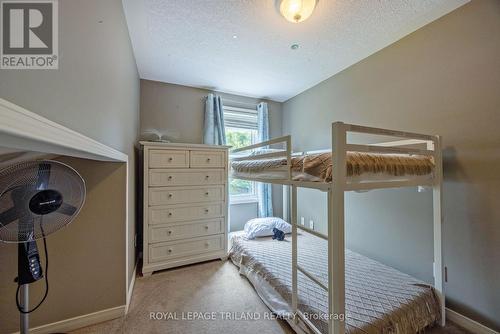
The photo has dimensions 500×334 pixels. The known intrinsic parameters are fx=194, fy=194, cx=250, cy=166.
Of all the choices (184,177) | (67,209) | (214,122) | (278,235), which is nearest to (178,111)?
(214,122)

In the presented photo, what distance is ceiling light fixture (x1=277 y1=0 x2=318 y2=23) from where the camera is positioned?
4.58 feet

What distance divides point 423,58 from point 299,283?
2.21 m

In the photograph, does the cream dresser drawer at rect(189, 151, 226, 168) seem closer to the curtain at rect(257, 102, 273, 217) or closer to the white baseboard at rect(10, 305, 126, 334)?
the curtain at rect(257, 102, 273, 217)

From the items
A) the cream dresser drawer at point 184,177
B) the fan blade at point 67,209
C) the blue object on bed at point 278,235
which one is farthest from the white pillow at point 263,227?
the fan blade at point 67,209

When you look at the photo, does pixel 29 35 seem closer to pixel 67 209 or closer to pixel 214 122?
pixel 67 209

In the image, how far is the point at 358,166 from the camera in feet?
3.64

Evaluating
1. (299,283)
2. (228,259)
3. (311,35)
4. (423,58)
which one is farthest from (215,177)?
(423,58)

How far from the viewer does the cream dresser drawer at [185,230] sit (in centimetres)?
212

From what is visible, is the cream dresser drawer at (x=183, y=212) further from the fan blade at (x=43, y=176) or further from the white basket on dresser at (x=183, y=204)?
the fan blade at (x=43, y=176)

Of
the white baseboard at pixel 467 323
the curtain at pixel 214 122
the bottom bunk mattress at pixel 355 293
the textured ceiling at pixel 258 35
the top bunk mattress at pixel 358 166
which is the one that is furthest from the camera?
the curtain at pixel 214 122

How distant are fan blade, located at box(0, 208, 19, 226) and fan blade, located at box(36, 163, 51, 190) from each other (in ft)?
0.41

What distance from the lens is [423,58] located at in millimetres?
1707

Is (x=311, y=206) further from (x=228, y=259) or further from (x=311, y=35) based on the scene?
(x=311, y=35)

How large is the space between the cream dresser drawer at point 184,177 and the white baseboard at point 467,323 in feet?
7.63
